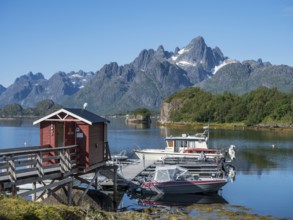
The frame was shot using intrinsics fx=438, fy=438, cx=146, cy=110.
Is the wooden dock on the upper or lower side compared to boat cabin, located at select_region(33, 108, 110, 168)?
lower

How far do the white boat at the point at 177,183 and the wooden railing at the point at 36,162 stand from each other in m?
11.0

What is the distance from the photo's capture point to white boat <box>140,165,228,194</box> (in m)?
37.6

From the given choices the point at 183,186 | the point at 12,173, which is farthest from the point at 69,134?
the point at 183,186

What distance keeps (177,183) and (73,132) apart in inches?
494

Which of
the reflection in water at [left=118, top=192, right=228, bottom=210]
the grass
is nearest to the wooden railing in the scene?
the grass

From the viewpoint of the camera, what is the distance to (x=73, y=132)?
28875 millimetres

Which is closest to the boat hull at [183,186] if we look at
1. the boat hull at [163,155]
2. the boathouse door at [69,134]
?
the boathouse door at [69,134]

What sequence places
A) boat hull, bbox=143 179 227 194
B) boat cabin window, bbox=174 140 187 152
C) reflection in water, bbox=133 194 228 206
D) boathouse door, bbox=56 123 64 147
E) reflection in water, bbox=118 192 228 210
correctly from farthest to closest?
boat cabin window, bbox=174 140 187 152 → boat hull, bbox=143 179 227 194 → reflection in water, bbox=133 194 228 206 → reflection in water, bbox=118 192 228 210 → boathouse door, bbox=56 123 64 147

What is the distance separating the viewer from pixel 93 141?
29.5m

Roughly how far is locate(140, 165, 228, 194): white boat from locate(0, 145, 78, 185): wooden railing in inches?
431

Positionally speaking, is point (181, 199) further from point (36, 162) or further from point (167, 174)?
point (36, 162)

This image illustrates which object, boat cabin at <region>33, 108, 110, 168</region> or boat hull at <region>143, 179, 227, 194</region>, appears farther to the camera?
boat hull at <region>143, 179, 227, 194</region>

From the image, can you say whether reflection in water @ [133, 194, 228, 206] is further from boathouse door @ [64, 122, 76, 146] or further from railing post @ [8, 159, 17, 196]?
railing post @ [8, 159, 17, 196]

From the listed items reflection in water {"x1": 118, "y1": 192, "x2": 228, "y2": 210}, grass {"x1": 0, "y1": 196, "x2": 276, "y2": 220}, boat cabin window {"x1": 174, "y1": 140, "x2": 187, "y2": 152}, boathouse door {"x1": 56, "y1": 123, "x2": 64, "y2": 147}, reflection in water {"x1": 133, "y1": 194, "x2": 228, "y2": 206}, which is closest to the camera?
grass {"x1": 0, "y1": 196, "x2": 276, "y2": 220}
